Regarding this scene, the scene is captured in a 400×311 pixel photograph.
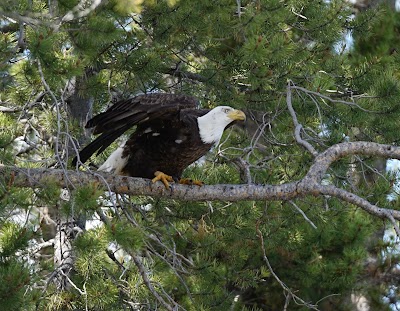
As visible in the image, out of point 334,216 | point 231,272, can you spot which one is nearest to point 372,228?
point 334,216

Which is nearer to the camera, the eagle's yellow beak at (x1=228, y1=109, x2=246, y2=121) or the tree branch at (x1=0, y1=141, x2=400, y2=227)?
the tree branch at (x1=0, y1=141, x2=400, y2=227)

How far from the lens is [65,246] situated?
4.99 metres

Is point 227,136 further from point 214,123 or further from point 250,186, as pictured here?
point 250,186

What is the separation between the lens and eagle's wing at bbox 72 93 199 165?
4281 mm

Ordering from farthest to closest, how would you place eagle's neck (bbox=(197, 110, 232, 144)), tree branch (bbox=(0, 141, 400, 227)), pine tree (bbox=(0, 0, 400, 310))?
eagle's neck (bbox=(197, 110, 232, 144)), pine tree (bbox=(0, 0, 400, 310)), tree branch (bbox=(0, 141, 400, 227))

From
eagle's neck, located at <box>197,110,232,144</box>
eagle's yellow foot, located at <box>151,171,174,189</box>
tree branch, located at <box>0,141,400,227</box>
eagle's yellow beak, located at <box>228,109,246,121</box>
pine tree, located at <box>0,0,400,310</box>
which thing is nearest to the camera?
tree branch, located at <box>0,141,400,227</box>

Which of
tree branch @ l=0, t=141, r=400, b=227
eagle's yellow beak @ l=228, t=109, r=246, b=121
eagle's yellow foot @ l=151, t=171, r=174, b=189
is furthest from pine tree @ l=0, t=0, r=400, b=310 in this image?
eagle's yellow foot @ l=151, t=171, r=174, b=189

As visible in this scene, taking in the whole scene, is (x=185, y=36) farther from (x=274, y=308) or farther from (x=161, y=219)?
(x=274, y=308)

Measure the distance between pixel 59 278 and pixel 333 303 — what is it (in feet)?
12.1

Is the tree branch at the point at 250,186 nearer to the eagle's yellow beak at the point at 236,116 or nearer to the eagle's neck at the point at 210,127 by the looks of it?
the eagle's neck at the point at 210,127

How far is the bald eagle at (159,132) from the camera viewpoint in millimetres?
4340

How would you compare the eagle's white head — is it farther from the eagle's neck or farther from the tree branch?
the tree branch

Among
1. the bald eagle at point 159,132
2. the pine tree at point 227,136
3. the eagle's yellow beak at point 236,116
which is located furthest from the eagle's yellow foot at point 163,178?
the eagle's yellow beak at point 236,116

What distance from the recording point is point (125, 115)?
4285 mm
